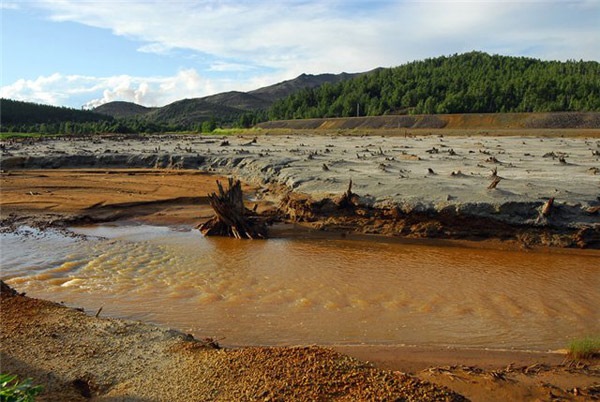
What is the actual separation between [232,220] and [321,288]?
3.59 metres

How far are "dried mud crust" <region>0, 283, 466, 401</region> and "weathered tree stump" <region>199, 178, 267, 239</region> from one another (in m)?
5.18

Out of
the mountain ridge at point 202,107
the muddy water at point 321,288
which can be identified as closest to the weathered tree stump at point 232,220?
the muddy water at point 321,288

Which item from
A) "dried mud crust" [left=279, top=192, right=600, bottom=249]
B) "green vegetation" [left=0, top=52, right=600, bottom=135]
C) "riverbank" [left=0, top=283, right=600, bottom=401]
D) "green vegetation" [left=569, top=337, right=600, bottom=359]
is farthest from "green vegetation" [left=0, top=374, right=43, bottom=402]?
"green vegetation" [left=0, top=52, right=600, bottom=135]

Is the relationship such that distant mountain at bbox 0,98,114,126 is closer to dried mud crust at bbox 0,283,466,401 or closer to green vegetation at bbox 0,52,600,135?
green vegetation at bbox 0,52,600,135

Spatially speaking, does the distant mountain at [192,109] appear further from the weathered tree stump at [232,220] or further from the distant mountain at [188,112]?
the weathered tree stump at [232,220]

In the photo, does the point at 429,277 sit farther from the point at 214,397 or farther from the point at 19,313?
the point at 19,313

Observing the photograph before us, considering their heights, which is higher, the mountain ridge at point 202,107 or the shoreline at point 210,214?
the mountain ridge at point 202,107

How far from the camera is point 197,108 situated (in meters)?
134

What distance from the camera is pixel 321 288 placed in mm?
6805

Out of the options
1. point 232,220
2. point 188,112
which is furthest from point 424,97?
point 188,112

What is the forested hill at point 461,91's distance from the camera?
59906 mm

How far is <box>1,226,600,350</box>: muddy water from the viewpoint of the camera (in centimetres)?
539

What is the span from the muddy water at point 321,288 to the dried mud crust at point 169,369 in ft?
3.42

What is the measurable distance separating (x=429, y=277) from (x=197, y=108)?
13342cm
